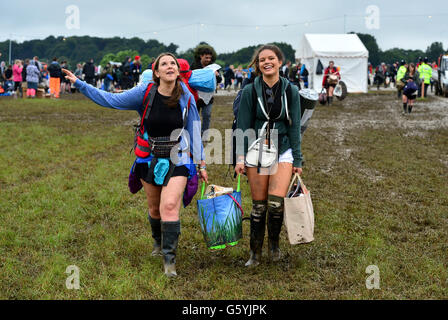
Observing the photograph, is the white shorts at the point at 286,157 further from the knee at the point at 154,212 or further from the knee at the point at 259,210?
the knee at the point at 154,212

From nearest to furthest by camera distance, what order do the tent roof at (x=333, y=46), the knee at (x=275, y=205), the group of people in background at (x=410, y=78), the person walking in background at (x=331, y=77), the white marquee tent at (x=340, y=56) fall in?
the knee at (x=275, y=205) < the group of people in background at (x=410, y=78) < the person walking in background at (x=331, y=77) < the tent roof at (x=333, y=46) < the white marquee tent at (x=340, y=56)

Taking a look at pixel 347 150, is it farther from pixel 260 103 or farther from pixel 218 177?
pixel 260 103

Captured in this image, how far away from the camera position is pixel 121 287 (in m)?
4.24

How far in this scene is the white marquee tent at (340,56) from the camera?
30.6 metres

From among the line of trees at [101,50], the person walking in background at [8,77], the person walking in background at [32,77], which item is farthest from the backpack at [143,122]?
the line of trees at [101,50]

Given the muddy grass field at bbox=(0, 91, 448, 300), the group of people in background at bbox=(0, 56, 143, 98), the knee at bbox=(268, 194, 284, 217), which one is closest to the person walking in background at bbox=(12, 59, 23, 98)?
the group of people in background at bbox=(0, 56, 143, 98)

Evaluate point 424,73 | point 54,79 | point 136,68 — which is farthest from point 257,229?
point 424,73

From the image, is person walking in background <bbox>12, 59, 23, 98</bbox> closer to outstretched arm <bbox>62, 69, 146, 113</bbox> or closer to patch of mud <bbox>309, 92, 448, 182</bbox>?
patch of mud <bbox>309, 92, 448, 182</bbox>

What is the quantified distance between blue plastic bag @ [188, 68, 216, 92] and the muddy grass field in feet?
5.42

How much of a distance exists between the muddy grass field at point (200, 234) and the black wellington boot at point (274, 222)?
12cm

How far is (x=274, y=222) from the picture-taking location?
4.82m

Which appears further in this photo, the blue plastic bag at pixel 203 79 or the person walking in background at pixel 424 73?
the person walking in background at pixel 424 73

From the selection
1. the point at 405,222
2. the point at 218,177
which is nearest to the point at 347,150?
the point at 218,177

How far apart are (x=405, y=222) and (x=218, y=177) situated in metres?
3.36
